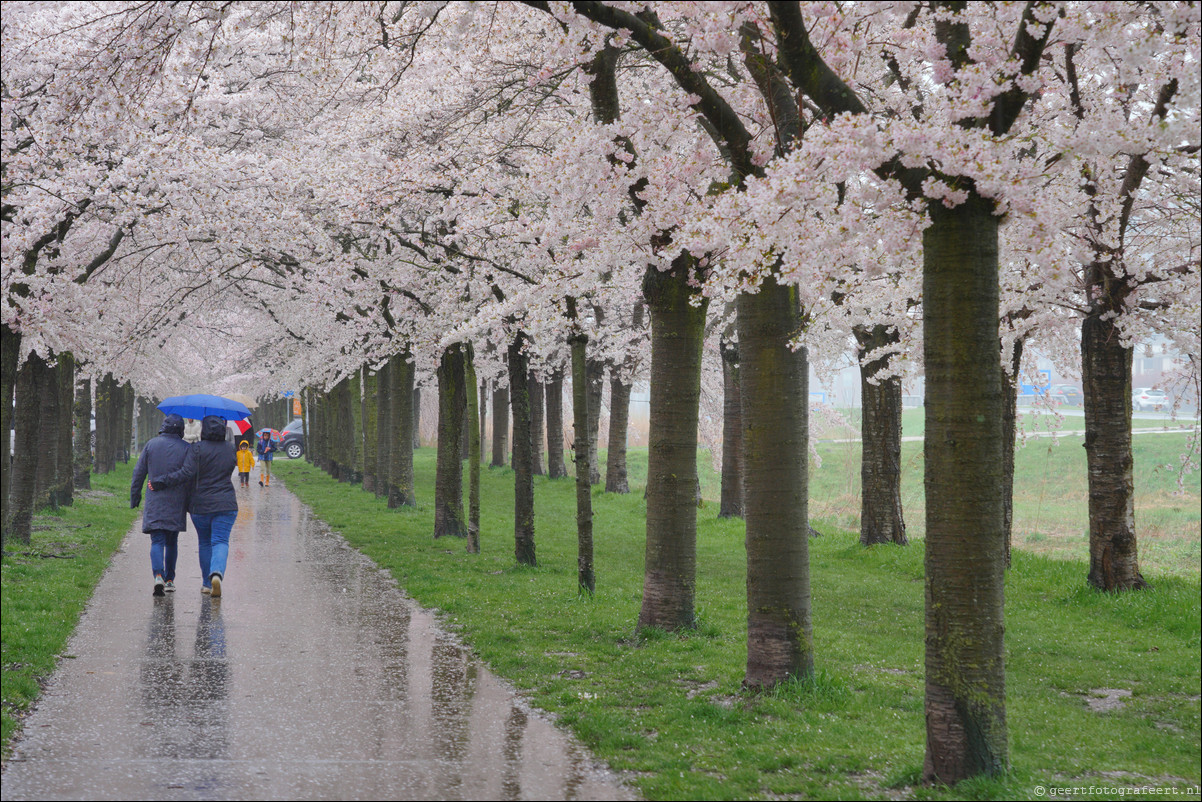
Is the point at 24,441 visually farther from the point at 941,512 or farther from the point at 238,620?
the point at 941,512

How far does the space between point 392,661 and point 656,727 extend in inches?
108

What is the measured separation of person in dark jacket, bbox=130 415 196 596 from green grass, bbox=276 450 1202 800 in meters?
2.80

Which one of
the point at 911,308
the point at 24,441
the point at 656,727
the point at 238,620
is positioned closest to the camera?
the point at 656,727

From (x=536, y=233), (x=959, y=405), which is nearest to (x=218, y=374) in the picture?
(x=536, y=233)

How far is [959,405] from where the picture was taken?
18.6 feet

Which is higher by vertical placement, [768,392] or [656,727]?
[768,392]

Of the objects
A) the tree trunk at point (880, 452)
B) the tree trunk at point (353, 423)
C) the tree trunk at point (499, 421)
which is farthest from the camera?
the tree trunk at point (499, 421)

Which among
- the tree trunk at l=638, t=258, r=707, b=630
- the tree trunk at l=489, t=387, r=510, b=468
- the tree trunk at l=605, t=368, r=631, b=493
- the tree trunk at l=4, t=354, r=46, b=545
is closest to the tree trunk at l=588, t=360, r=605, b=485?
the tree trunk at l=605, t=368, r=631, b=493

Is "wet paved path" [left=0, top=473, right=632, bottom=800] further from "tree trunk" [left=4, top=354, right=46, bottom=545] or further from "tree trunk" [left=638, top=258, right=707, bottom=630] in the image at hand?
"tree trunk" [left=4, top=354, right=46, bottom=545]

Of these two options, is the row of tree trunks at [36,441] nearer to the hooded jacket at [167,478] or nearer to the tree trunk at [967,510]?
the hooded jacket at [167,478]

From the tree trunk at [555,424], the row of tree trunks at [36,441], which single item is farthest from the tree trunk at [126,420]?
the tree trunk at [555,424]

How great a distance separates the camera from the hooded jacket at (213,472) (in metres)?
12.1

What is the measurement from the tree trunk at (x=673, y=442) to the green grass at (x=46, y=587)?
515 cm

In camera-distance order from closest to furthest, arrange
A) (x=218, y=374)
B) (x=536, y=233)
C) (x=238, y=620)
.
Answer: (x=238, y=620) < (x=536, y=233) < (x=218, y=374)
